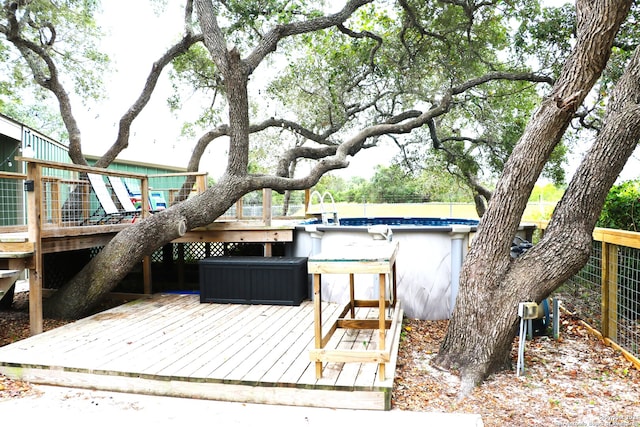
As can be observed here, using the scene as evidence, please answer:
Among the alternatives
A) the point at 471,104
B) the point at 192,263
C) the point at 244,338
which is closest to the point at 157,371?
the point at 244,338

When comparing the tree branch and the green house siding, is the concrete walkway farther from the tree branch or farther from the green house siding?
the green house siding

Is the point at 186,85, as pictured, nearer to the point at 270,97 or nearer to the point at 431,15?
the point at 270,97

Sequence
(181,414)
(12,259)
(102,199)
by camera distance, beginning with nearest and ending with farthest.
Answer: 1. (181,414)
2. (12,259)
3. (102,199)

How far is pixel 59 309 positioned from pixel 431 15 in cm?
700

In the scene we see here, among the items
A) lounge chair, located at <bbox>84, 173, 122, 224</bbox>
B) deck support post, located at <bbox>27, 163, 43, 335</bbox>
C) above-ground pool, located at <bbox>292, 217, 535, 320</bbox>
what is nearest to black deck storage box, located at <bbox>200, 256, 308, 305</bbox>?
above-ground pool, located at <bbox>292, 217, 535, 320</bbox>

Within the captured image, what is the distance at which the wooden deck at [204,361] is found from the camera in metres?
2.91

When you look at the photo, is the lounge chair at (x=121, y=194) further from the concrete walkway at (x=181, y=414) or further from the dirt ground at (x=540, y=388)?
the concrete walkway at (x=181, y=414)

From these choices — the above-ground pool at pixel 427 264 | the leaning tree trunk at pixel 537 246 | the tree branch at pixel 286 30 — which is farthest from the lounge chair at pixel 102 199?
the leaning tree trunk at pixel 537 246

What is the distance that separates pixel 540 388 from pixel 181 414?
2375 millimetres

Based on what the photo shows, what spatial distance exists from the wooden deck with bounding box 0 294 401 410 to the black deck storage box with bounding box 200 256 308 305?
652mm

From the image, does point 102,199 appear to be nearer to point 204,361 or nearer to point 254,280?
point 254,280

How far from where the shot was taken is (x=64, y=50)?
8891 millimetres

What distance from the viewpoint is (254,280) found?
547 centimetres

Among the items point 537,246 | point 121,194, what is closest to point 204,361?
point 537,246
